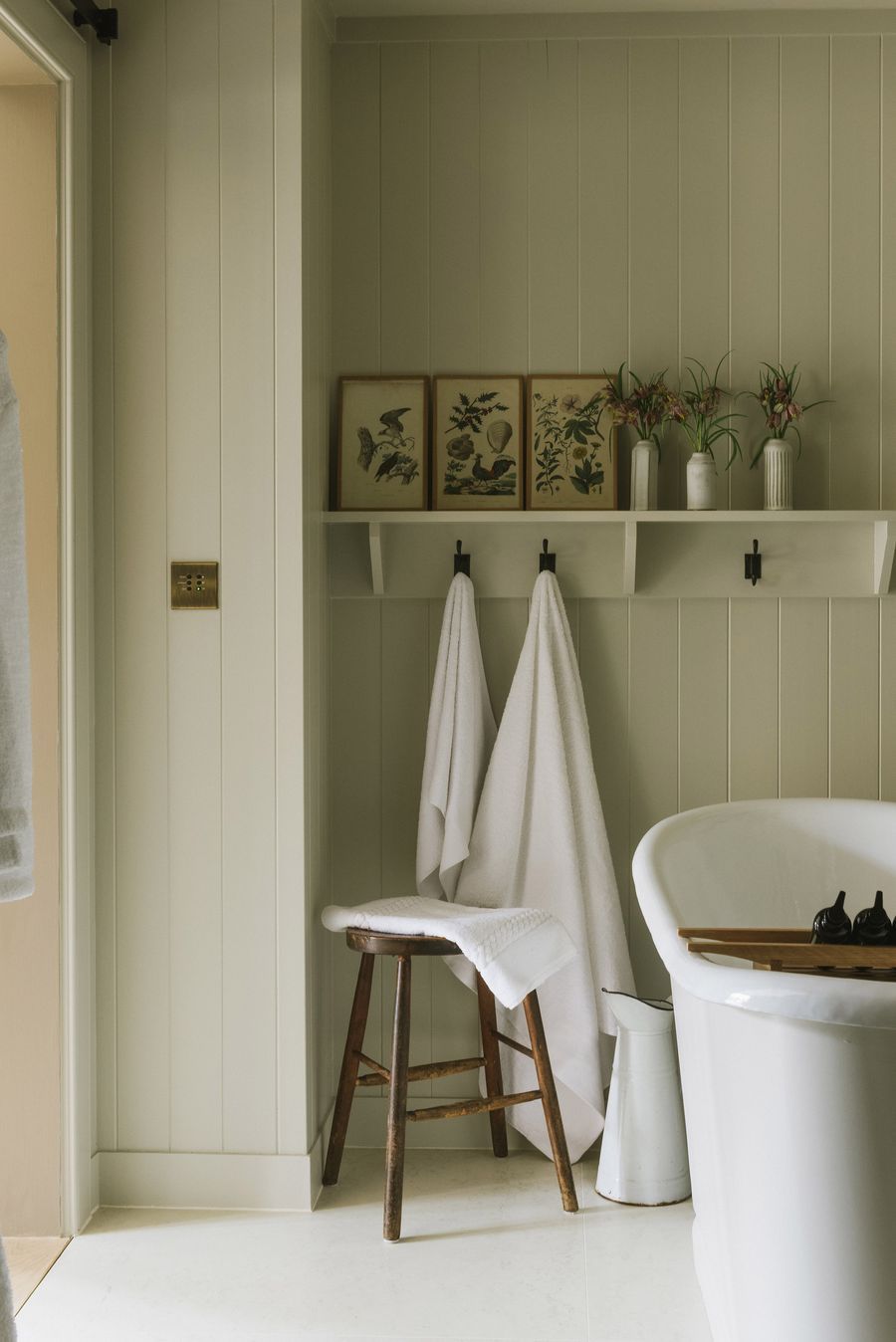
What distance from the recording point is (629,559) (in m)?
2.57

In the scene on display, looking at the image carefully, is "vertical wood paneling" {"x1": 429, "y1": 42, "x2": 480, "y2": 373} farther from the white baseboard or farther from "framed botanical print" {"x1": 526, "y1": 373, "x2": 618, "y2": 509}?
the white baseboard

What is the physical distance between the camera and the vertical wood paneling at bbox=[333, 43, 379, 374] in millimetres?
2666

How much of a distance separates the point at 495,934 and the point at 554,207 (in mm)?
1647

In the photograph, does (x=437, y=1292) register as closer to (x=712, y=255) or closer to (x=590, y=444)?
(x=590, y=444)

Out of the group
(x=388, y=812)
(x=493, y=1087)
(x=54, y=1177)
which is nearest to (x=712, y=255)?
(x=388, y=812)

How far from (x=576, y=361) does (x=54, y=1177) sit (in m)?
2.05

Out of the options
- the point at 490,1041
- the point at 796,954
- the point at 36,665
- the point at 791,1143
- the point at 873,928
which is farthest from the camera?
the point at 490,1041

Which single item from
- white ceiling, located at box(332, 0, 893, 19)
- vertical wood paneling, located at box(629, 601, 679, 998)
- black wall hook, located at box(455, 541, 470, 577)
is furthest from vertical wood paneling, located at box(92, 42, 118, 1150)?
vertical wood paneling, located at box(629, 601, 679, 998)

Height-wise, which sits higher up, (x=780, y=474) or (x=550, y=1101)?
(x=780, y=474)

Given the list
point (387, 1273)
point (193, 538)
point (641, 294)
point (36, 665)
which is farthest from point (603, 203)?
point (387, 1273)

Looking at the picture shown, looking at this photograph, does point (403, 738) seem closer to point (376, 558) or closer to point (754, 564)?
point (376, 558)

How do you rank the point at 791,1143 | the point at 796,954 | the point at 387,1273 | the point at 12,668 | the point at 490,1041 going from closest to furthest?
the point at 12,668
the point at 791,1143
the point at 796,954
the point at 387,1273
the point at 490,1041

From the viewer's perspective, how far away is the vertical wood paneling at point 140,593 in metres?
2.31

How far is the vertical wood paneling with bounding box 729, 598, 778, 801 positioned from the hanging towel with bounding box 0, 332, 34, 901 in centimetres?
176
